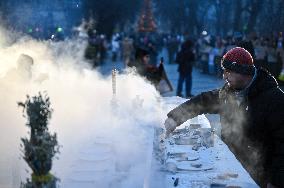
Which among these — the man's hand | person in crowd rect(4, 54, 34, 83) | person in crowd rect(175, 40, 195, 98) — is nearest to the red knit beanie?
the man's hand

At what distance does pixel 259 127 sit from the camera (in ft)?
13.1

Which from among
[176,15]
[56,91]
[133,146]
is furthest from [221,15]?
[133,146]

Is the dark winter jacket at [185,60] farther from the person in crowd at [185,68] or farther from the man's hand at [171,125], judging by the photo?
the man's hand at [171,125]

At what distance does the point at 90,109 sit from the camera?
27.7 feet

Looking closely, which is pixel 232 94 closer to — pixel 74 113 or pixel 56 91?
pixel 74 113

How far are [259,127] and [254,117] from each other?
8 centimetres

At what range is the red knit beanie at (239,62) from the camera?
13.2 feet

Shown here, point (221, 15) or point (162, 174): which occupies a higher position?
point (221, 15)

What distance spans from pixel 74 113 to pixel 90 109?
0.37 m

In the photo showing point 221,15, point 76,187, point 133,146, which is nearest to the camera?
point 76,187

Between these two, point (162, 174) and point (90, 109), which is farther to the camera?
point (90, 109)

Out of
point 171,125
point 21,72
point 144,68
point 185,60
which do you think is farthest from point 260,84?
point 185,60

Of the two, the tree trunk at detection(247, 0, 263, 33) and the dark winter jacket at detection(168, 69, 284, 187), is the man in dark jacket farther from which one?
the tree trunk at detection(247, 0, 263, 33)

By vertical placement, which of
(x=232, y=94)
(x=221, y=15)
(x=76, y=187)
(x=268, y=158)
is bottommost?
(x=76, y=187)
